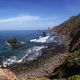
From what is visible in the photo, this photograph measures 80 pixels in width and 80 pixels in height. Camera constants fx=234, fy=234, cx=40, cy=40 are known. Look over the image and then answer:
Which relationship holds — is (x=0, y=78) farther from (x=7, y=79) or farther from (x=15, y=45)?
(x=15, y=45)

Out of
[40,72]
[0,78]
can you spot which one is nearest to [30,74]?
[40,72]

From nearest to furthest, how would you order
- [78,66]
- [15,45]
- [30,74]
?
[78,66] → [30,74] → [15,45]

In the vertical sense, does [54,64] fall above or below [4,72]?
below

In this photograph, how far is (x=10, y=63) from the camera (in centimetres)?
4925

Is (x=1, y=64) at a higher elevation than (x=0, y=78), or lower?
lower

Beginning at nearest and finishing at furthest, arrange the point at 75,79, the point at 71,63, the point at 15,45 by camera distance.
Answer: the point at 75,79, the point at 71,63, the point at 15,45

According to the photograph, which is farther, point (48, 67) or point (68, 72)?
point (48, 67)

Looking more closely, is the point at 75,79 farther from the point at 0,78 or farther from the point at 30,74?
the point at 30,74

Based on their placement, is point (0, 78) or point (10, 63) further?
point (10, 63)

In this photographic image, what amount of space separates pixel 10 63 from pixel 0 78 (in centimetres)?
3491

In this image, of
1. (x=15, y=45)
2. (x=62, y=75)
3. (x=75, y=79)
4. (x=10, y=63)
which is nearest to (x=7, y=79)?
(x=75, y=79)

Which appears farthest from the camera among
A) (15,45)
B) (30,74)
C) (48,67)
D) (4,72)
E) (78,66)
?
(15,45)

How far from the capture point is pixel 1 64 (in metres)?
49.3

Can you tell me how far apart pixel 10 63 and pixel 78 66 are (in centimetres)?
2781
